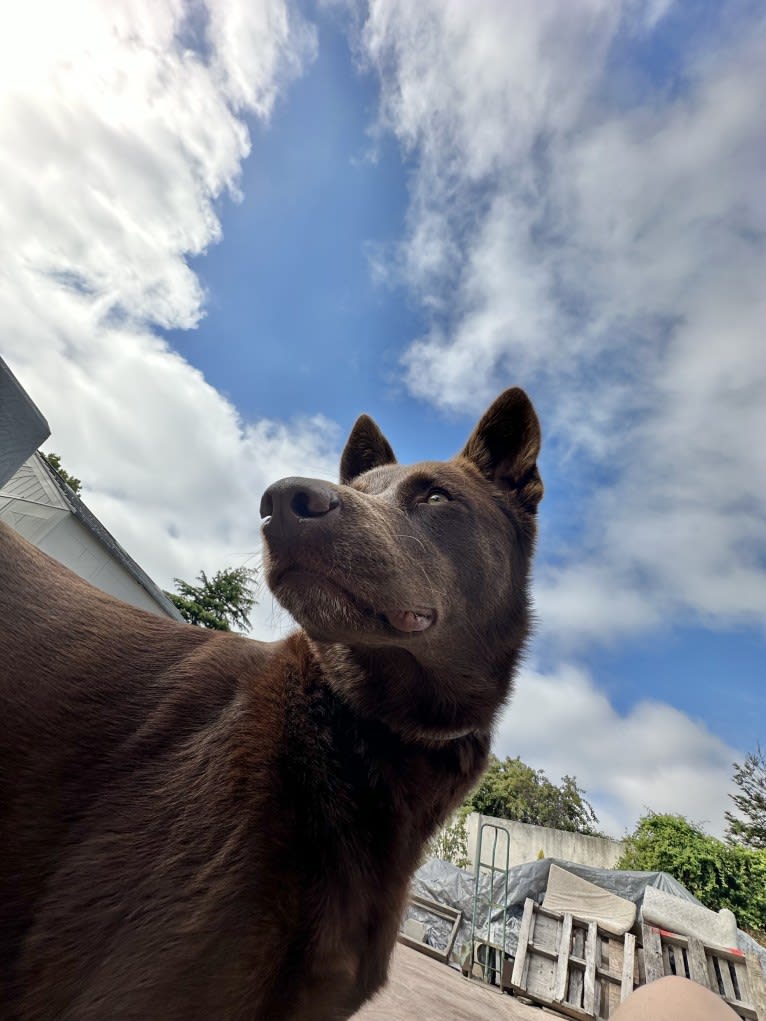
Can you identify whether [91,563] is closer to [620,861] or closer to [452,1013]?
[452,1013]

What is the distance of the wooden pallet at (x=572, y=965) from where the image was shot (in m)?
8.08

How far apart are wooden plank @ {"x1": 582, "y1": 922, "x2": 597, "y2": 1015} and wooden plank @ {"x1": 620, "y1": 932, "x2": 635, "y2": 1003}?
0.44m

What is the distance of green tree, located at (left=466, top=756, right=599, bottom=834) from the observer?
107 feet

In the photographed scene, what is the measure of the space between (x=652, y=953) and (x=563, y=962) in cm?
145

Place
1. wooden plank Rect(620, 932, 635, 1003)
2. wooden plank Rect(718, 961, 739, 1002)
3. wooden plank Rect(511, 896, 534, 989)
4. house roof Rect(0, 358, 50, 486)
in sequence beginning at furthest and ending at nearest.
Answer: wooden plank Rect(511, 896, 534, 989) < wooden plank Rect(620, 932, 635, 1003) < wooden plank Rect(718, 961, 739, 1002) < house roof Rect(0, 358, 50, 486)

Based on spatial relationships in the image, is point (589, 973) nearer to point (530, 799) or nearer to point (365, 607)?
point (365, 607)

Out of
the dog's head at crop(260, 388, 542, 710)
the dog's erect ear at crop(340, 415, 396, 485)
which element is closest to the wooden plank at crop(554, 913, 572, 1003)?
the dog's head at crop(260, 388, 542, 710)

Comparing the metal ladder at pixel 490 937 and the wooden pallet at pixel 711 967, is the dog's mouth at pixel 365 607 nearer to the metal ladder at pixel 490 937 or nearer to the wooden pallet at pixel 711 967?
the metal ladder at pixel 490 937

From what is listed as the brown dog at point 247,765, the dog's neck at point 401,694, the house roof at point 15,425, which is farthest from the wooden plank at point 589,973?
the house roof at point 15,425

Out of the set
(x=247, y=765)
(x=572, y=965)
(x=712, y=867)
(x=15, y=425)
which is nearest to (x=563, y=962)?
(x=572, y=965)

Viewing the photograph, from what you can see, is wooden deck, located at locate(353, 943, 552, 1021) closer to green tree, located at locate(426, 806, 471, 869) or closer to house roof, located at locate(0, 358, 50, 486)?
house roof, located at locate(0, 358, 50, 486)

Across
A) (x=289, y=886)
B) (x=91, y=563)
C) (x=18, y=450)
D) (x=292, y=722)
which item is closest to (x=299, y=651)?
(x=292, y=722)

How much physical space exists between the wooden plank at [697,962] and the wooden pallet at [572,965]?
838 mm

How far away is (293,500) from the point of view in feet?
5.74
